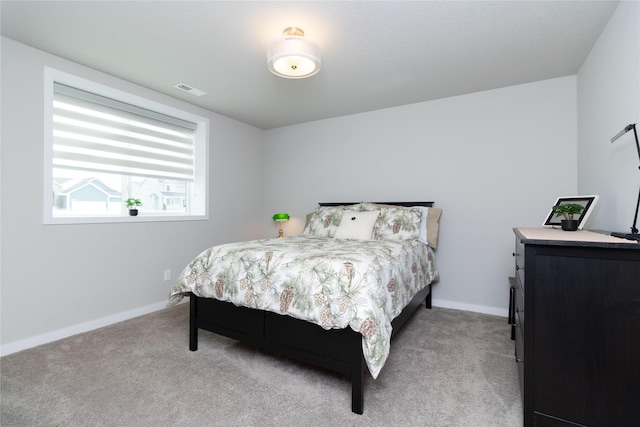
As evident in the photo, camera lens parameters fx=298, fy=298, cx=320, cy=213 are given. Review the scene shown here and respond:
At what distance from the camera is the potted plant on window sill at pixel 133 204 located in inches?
119

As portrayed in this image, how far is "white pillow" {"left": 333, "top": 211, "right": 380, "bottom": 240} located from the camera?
2.96m

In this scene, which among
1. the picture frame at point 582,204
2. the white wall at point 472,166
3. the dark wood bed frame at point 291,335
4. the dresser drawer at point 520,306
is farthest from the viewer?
the white wall at point 472,166

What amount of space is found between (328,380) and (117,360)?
1491 mm

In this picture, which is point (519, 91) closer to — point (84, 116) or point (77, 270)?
point (84, 116)

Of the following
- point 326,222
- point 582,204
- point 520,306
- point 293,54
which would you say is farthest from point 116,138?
point 582,204

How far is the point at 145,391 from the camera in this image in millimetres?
1742

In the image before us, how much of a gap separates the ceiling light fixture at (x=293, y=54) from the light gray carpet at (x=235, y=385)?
205cm

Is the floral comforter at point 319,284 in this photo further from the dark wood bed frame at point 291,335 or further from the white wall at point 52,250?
the white wall at point 52,250

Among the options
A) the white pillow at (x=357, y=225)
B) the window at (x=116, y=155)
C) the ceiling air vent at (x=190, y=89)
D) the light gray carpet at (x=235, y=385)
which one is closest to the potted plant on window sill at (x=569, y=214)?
the light gray carpet at (x=235, y=385)

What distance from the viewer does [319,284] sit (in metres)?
1.70

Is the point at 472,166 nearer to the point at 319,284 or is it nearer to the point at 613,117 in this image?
the point at 613,117

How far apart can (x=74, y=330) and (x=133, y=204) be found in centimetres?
123

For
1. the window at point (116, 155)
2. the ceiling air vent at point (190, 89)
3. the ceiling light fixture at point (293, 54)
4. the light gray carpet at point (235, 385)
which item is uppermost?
the ceiling air vent at point (190, 89)

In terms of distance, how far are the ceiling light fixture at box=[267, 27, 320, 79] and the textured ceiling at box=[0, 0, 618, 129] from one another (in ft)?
0.47
